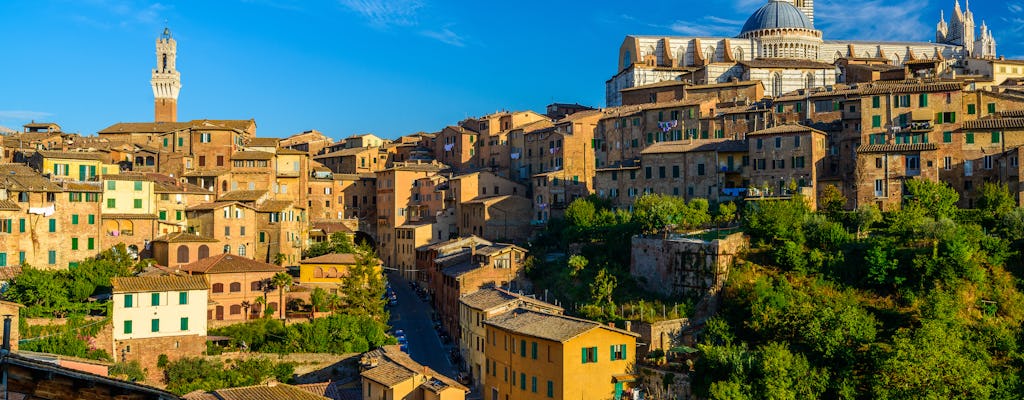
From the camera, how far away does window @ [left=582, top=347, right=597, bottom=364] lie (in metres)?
37.8

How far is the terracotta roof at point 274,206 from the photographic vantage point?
59.6m

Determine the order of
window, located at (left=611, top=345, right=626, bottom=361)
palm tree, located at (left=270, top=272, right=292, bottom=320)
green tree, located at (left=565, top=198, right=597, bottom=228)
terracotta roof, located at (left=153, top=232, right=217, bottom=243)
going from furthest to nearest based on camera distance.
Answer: green tree, located at (left=565, top=198, right=597, bottom=228), terracotta roof, located at (left=153, top=232, right=217, bottom=243), palm tree, located at (left=270, top=272, right=292, bottom=320), window, located at (left=611, top=345, right=626, bottom=361)

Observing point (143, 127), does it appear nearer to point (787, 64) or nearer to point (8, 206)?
point (8, 206)

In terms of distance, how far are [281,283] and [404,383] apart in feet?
49.5

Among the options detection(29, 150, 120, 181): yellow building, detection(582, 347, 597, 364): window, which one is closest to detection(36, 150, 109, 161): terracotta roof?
detection(29, 150, 120, 181): yellow building

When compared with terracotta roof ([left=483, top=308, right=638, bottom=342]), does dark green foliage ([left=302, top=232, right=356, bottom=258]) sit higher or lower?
higher

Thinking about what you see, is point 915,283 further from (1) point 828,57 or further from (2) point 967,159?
(1) point 828,57

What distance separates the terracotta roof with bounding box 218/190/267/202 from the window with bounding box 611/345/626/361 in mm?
30612

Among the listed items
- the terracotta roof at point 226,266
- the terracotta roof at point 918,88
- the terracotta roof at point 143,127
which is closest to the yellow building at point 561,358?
the terracotta roof at point 226,266

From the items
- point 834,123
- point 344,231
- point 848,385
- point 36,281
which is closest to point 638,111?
point 834,123

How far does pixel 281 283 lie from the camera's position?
1955 inches

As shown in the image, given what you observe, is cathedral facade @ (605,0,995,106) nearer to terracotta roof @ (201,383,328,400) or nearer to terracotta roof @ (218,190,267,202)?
terracotta roof @ (218,190,267,202)

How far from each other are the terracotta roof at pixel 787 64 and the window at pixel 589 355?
45.7 metres

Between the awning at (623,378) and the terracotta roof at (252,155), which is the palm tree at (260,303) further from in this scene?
the awning at (623,378)
